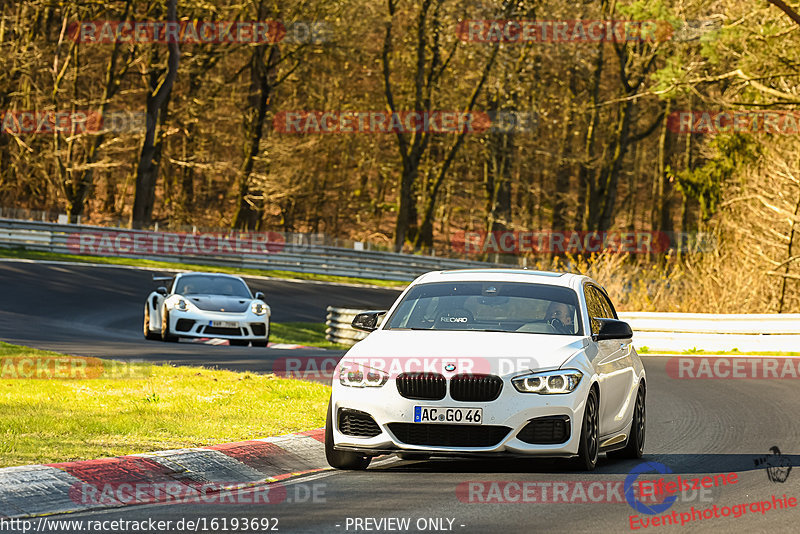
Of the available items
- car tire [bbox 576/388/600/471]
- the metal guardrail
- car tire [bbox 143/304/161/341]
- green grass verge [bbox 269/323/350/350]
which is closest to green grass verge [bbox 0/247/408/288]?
the metal guardrail

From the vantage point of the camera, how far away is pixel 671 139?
67812mm

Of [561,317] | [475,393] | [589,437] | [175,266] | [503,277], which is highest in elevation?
[503,277]

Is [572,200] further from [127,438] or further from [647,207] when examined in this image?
[127,438]

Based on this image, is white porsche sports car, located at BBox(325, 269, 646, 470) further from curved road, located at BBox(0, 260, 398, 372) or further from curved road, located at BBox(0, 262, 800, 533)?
curved road, located at BBox(0, 260, 398, 372)

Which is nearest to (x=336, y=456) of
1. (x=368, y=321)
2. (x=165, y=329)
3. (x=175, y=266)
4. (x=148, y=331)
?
(x=368, y=321)

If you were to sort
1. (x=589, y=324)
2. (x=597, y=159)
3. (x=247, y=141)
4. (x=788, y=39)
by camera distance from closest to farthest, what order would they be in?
(x=589, y=324)
(x=788, y=39)
(x=247, y=141)
(x=597, y=159)

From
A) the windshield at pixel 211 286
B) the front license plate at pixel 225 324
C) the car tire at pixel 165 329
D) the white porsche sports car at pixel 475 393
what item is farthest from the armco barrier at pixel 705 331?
the white porsche sports car at pixel 475 393

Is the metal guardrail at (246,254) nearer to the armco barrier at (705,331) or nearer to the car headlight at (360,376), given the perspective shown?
the armco barrier at (705,331)

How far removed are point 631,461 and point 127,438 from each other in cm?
417

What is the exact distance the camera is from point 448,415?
8.71 meters

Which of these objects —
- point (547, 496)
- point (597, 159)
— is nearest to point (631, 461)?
point (547, 496)

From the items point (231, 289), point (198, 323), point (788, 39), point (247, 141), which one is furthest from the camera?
point (247, 141)

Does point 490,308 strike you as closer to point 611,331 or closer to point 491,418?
point 611,331

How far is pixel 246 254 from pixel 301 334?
14682mm
